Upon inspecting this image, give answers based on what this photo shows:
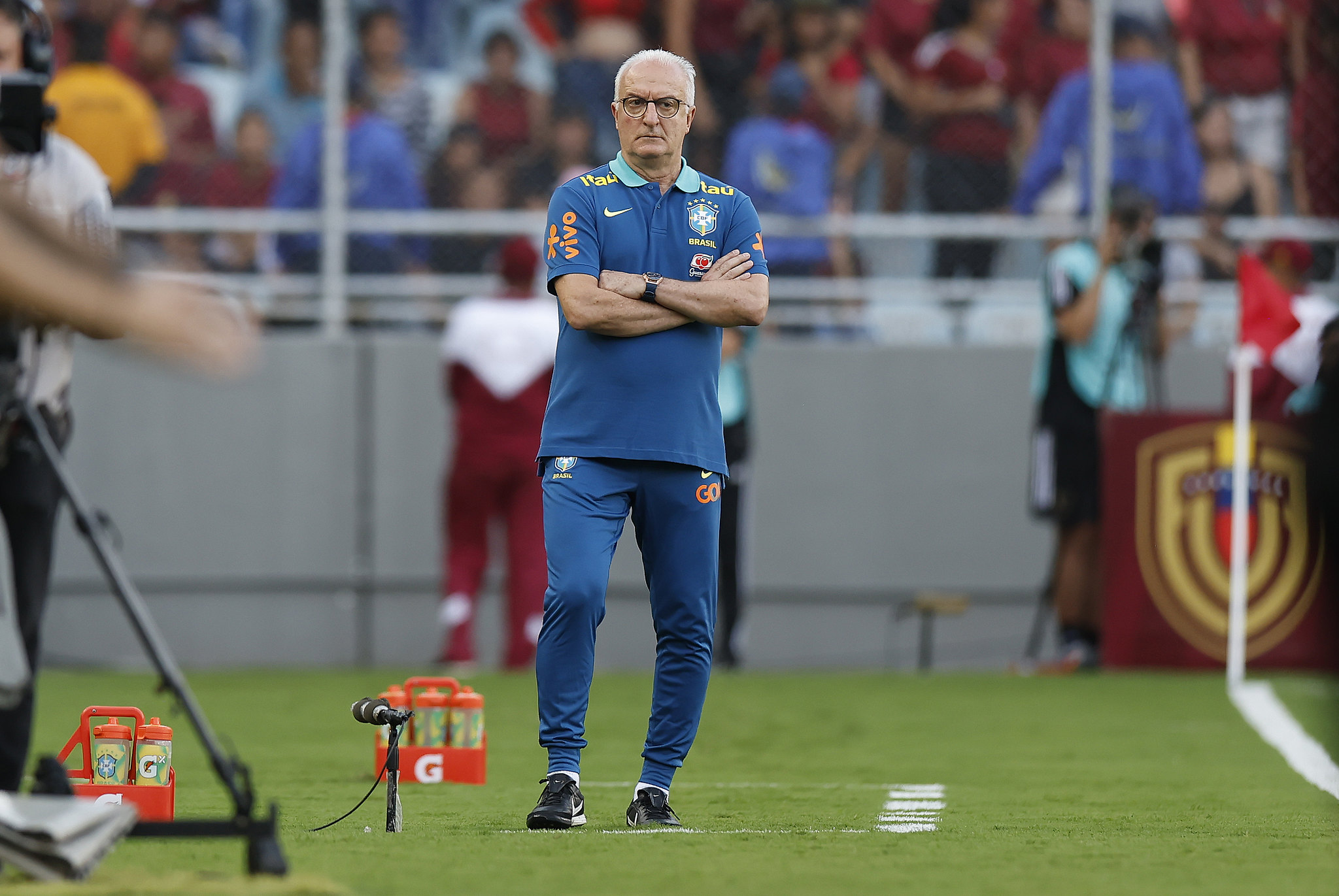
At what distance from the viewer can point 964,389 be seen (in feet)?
43.4

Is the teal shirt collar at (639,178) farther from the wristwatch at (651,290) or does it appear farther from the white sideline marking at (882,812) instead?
the white sideline marking at (882,812)

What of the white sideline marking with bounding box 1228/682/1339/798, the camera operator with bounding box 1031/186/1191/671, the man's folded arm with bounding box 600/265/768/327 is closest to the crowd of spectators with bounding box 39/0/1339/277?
the camera operator with bounding box 1031/186/1191/671

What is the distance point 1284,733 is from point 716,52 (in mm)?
6146

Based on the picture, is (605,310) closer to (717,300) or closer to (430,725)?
(717,300)

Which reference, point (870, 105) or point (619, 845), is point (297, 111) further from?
point (619, 845)

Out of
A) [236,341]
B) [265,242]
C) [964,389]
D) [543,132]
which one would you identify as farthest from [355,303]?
[236,341]

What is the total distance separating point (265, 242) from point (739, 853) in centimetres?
868

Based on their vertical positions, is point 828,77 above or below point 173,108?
above

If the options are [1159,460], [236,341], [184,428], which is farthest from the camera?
[184,428]

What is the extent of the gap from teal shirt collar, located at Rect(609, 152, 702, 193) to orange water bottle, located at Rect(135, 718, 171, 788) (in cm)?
192

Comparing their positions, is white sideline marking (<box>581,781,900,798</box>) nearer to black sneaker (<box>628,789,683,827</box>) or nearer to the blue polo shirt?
black sneaker (<box>628,789,683,827</box>)

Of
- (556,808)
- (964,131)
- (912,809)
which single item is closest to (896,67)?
(964,131)

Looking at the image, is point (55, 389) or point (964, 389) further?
point (964, 389)

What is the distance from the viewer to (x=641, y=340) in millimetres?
Result: 5867
